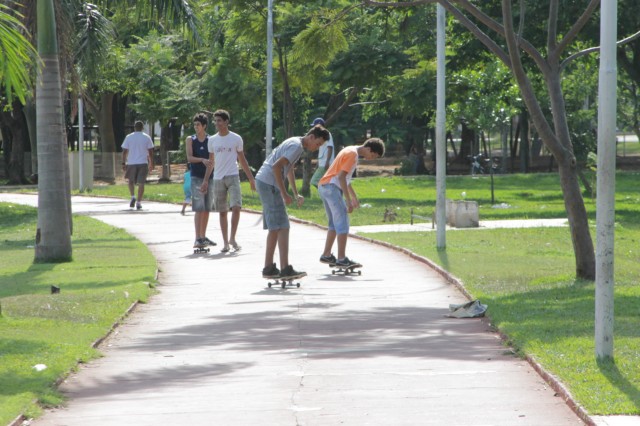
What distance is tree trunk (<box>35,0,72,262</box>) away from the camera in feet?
55.3

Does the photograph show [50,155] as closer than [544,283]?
No

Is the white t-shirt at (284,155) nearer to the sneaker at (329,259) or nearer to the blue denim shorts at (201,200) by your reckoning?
the sneaker at (329,259)

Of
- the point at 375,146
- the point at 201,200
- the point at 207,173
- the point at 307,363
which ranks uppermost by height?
the point at 375,146

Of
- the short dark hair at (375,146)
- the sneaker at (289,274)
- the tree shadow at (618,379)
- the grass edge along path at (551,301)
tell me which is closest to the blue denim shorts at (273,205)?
the sneaker at (289,274)

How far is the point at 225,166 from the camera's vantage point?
691 inches

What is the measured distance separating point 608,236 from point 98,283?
23.3 ft

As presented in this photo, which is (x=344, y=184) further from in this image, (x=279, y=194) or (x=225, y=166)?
(x=225, y=166)

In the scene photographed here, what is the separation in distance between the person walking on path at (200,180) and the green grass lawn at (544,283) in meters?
2.13

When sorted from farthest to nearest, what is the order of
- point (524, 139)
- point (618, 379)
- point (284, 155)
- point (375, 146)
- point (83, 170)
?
point (524, 139), point (83, 170), point (375, 146), point (284, 155), point (618, 379)

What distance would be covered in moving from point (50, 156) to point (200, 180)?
2.35 meters

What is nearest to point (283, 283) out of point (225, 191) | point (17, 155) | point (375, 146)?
point (375, 146)

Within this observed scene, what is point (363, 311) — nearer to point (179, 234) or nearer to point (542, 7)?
point (179, 234)

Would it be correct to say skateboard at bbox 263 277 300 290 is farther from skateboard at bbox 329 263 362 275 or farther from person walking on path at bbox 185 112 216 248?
person walking on path at bbox 185 112 216 248

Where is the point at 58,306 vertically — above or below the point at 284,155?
below
